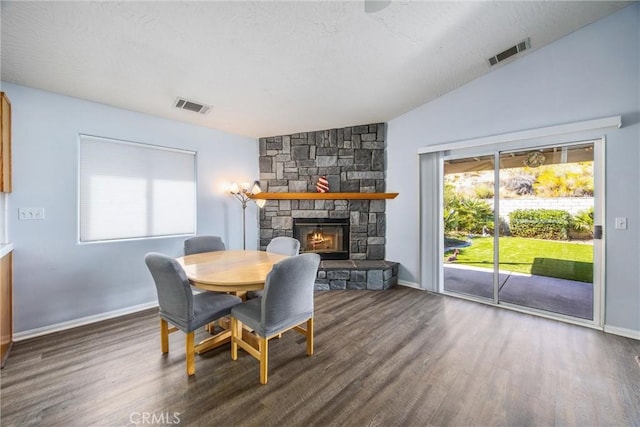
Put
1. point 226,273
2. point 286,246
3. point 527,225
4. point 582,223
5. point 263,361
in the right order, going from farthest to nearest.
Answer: point 527,225, point 286,246, point 582,223, point 226,273, point 263,361

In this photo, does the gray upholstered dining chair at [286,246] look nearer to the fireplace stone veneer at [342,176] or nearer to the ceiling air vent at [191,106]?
the fireplace stone veneer at [342,176]

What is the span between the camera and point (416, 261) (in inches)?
149

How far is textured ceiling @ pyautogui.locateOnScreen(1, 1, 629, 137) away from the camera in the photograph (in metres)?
1.73

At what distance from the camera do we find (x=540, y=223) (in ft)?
9.86

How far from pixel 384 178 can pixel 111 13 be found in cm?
352

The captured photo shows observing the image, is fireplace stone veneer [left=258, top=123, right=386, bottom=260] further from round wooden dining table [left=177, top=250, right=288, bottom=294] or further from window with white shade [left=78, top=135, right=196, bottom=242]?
round wooden dining table [left=177, top=250, right=288, bottom=294]

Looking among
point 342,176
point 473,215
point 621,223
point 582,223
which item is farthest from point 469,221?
point 342,176

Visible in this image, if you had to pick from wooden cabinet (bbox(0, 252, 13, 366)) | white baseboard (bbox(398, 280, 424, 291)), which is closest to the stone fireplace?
white baseboard (bbox(398, 280, 424, 291))

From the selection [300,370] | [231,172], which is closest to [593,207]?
[300,370]

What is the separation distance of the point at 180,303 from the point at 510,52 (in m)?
3.96

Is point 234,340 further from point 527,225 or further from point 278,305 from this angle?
point 527,225

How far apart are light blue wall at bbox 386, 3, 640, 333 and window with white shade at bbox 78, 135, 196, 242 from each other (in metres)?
3.67

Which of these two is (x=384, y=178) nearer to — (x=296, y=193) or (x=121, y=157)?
(x=296, y=193)

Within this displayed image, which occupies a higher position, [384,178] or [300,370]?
[384,178]
